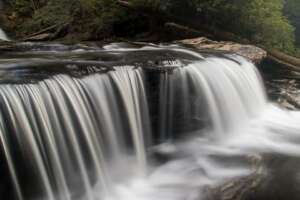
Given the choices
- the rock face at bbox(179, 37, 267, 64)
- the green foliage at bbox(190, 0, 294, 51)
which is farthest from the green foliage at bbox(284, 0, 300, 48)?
the rock face at bbox(179, 37, 267, 64)

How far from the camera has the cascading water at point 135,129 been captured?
6.07 m

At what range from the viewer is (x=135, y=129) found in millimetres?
7715

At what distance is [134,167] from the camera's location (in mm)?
7379

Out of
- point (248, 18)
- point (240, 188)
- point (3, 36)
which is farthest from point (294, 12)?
point (240, 188)

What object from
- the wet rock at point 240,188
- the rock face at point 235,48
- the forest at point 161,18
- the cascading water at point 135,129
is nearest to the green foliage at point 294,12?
the forest at point 161,18

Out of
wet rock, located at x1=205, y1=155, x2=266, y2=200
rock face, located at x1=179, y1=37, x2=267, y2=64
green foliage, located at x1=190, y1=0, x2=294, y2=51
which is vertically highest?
green foliage, located at x1=190, y1=0, x2=294, y2=51

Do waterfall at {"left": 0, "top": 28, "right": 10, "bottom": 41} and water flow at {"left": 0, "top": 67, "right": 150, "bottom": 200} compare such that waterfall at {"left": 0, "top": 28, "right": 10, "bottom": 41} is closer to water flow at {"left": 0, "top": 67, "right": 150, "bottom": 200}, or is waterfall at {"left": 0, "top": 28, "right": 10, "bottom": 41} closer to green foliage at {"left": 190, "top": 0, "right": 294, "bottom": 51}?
green foliage at {"left": 190, "top": 0, "right": 294, "bottom": 51}

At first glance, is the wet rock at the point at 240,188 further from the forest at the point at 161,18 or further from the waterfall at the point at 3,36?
the waterfall at the point at 3,36

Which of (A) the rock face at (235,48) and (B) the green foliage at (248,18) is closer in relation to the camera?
(A) the rock face at (235,48)

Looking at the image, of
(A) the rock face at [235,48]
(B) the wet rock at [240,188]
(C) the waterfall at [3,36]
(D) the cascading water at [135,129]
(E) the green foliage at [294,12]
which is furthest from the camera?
(E) the green foliage at [294,12]

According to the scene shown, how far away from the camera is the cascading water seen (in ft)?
19.9

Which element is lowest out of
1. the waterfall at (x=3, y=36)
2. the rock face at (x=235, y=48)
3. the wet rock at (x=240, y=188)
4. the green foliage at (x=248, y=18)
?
the wet rock at (x=240, y=188)

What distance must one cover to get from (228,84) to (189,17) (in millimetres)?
4831

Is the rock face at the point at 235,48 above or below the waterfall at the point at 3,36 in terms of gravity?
above
